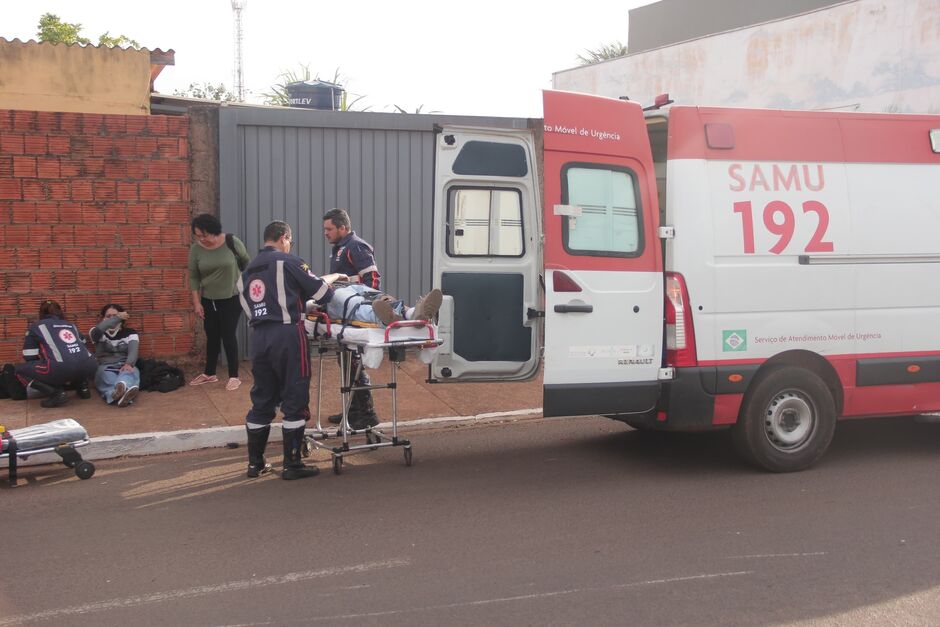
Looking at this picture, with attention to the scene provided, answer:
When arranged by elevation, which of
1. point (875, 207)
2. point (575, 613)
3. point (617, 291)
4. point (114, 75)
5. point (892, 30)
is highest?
point (892, 30)

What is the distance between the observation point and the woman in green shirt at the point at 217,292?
954cm

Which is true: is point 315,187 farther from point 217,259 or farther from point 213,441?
point 213,441

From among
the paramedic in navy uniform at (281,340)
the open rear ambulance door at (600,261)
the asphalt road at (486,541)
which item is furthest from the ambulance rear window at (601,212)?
the paramedic in navy uniform at (281,340)

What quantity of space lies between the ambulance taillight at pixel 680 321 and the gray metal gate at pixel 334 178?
5.19 meters

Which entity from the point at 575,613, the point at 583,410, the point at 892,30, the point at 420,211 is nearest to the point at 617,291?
the point at 583,410

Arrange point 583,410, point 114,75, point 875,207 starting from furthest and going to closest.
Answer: point 114,75 → point 875,207 → point 583,410

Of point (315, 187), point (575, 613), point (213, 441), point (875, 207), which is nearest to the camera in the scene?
point (575, 613)

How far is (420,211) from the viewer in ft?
38.2

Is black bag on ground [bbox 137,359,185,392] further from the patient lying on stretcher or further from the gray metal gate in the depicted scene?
the patient lying on stretcher

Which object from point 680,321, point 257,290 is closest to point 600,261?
point 680,321

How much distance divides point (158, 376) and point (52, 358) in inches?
45.2

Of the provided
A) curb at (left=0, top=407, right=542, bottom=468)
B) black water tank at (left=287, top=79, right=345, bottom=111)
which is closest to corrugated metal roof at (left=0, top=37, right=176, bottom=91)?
black water tank at (left=287, top=79, right=345, bottom=111)

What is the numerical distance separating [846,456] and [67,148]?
7.67 meters

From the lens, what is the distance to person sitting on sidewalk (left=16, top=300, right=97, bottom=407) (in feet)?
28.4
